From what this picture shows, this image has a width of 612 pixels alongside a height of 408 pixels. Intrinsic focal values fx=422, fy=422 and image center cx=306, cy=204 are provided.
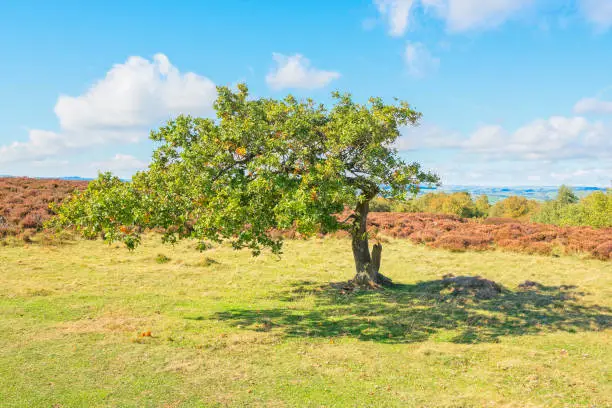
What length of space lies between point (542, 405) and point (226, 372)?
6829 millimetres

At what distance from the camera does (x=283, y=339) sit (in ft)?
41.9

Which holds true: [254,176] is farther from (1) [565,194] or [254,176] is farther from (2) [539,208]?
(2) [539,208]

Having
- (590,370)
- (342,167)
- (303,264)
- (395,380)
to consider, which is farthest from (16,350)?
(303,264)

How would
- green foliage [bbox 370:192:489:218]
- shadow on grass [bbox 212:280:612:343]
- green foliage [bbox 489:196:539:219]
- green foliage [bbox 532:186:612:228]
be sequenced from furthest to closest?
green foliage [bbox 489:196:539:219] < green foliage [bbox 370:192:489:218] < green foliage [bbox 532:186:612:228] < shadow on grass [bbox 212:280:612:343]

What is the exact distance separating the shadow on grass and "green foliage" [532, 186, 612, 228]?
43198 mm

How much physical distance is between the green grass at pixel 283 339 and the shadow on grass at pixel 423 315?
0.24 ft

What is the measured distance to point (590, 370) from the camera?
10.7 meters

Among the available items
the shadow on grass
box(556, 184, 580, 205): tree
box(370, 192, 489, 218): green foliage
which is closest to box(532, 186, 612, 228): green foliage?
box(556, 184, 580, 205): tree

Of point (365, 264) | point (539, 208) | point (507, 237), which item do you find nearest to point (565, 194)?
point (539, 208)

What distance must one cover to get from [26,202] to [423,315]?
1462 inches

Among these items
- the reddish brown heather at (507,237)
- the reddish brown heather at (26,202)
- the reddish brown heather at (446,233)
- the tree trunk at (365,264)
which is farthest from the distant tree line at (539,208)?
the reddish brown heather at (26,202)

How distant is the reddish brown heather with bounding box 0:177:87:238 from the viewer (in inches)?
1238

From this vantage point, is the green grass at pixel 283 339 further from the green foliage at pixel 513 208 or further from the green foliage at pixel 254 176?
the green foliage at pixel 513 208

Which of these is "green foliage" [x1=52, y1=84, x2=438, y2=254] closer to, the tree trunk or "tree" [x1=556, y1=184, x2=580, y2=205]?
the tree trunk
